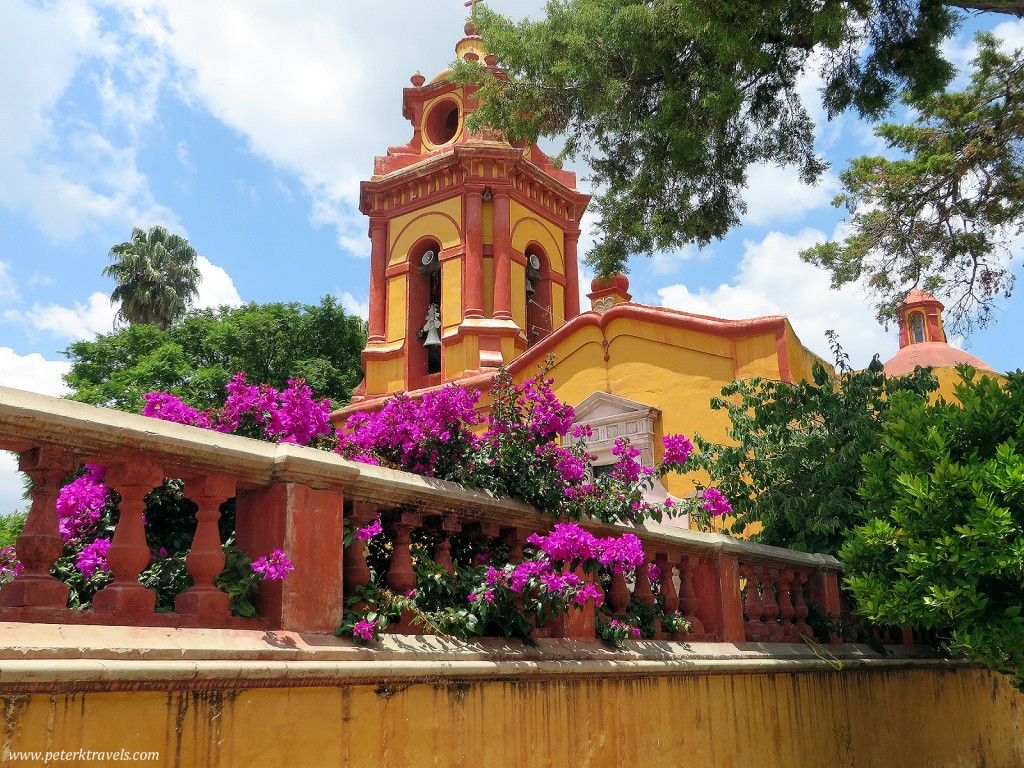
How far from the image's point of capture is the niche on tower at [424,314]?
19.7 metres

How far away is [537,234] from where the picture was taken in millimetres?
21047

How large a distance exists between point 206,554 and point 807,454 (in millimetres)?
6630

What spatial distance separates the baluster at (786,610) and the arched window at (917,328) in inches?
616

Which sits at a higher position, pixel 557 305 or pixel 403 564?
pixel 557 305

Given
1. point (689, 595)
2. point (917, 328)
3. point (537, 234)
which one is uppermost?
point (537, 234)

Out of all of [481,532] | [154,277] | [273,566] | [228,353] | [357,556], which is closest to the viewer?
[273,566]

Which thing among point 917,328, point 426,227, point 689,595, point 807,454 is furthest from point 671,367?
point 917,328

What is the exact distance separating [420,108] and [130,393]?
35.3 ft

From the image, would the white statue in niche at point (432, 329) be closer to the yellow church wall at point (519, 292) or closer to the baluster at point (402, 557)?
the yellow church wall at point (519, 292)

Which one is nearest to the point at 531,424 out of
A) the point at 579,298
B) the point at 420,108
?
the point at 579,298

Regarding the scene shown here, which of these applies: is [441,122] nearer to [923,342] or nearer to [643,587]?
[923,342]

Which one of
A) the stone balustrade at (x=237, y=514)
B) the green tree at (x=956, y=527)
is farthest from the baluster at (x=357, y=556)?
the green tree at (x=956, y=527)

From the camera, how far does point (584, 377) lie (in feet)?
51.2

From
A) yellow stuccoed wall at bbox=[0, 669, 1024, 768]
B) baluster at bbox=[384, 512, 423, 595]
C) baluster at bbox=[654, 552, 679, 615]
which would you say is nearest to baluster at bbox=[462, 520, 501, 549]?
baluster at bbox=[384, 512, 423, 595]
